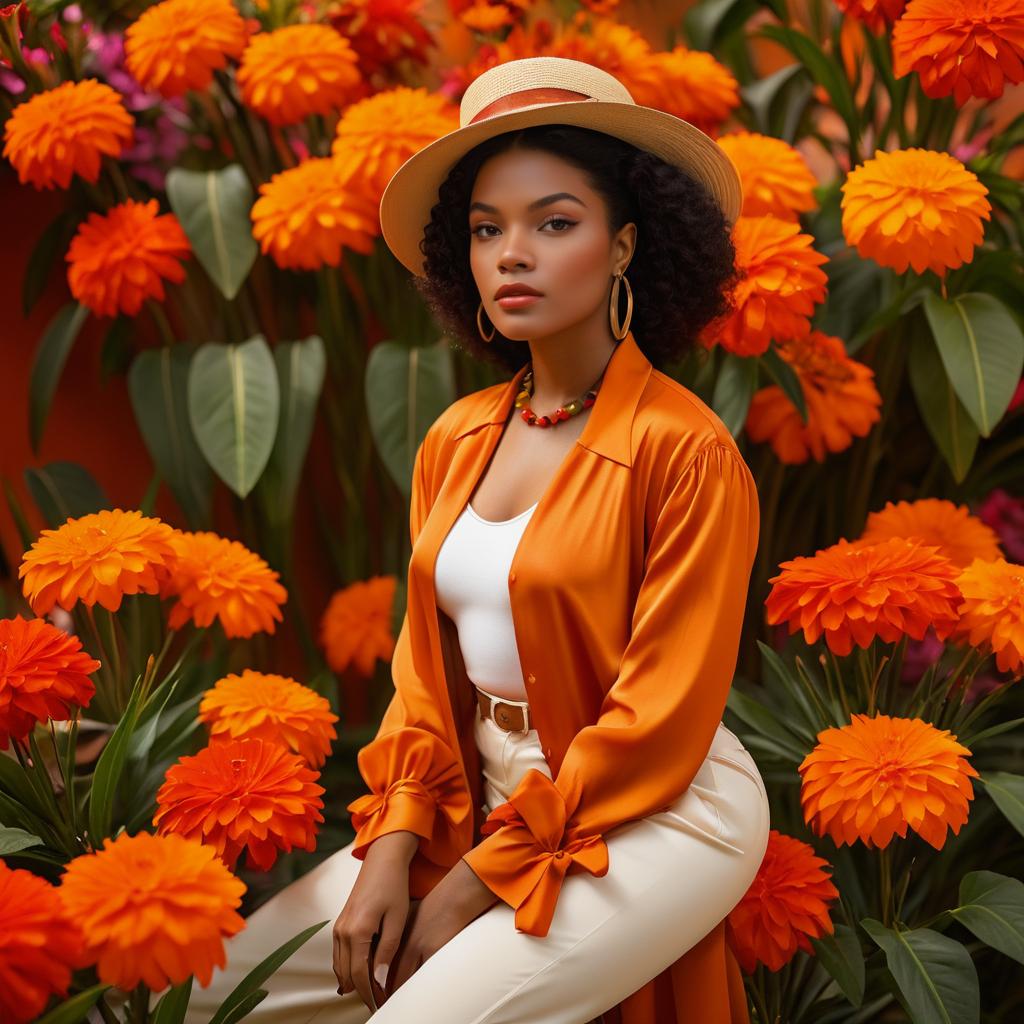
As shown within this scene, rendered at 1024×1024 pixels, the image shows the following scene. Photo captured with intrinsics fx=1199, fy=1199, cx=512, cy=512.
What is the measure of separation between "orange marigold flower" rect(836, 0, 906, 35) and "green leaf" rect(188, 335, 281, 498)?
2.65 ft

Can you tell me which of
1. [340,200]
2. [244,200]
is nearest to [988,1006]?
[340,200]

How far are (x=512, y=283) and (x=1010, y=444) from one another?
84cm

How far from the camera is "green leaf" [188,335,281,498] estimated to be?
1461 mm

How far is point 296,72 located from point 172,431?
49cm

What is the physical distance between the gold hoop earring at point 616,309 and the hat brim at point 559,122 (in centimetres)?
11

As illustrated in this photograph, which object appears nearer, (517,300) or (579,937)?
(579,937)

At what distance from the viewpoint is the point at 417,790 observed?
1042 millimetres

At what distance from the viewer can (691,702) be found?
93cm

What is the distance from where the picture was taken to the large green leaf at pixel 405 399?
1473 mm

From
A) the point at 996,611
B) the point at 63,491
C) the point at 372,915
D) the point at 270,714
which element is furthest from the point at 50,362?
the point at 996,611

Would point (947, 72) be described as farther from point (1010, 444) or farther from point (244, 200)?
point (244, 200)

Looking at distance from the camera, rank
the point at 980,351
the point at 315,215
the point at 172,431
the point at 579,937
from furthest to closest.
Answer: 1. the point at 172,431
2. the point at 315,215
3. the point at 980,351
4. the point at 579,937

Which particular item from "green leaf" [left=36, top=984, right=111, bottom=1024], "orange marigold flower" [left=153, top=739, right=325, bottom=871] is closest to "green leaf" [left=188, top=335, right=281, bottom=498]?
"orange marigold flower" [left=153, top=739, right=325, bottom=871]

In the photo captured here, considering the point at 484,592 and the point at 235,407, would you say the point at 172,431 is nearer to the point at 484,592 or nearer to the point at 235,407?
the point at 235,407
